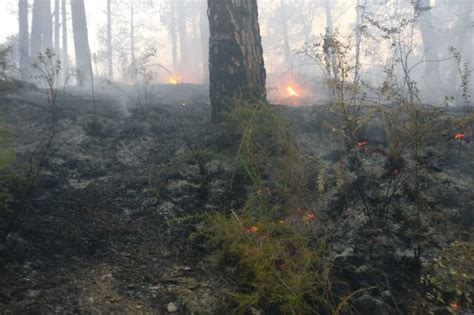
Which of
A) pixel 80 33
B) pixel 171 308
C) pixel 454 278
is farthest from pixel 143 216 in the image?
pixel 80 33

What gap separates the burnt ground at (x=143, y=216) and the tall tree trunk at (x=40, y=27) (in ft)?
43.6

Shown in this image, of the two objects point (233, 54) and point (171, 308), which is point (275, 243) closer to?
point (171, 308)

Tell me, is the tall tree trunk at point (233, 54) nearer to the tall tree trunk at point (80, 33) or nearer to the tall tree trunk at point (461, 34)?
the tall tree trunk at point (461, 34)

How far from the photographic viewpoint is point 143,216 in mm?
2824

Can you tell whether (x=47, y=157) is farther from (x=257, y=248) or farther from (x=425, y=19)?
(x=425, y=19)

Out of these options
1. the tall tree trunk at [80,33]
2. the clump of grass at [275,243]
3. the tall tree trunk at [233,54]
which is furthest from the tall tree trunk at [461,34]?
the tall tree trunk at [80,33]

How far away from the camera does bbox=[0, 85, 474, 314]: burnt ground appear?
2.03m

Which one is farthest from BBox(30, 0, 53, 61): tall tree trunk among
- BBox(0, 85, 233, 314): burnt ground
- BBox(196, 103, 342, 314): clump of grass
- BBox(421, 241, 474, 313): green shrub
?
BBox(421, 241, 474, 313): green shrub

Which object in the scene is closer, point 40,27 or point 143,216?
point 143,216

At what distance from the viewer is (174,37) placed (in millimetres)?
29172

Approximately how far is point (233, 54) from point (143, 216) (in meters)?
2.15

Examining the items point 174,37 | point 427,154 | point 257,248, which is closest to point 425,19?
point 427,154

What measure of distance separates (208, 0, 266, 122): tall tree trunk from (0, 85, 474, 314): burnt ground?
1.48 ft

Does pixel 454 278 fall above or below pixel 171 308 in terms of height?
above
